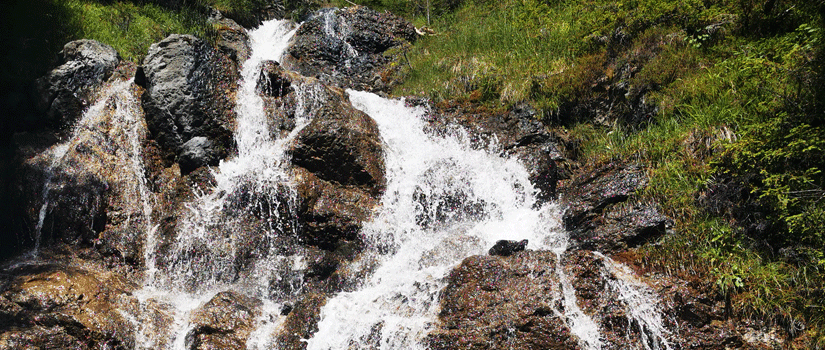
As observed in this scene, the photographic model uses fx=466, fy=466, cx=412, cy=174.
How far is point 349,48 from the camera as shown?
536 inches

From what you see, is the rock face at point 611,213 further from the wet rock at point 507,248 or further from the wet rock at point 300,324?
the wet rock at point 300,324

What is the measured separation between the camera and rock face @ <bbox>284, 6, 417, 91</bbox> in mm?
13000

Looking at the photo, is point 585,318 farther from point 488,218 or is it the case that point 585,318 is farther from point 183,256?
point 183,256

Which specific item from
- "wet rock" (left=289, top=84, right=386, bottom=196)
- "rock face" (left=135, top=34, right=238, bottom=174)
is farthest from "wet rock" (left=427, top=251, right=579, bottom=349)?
"rock face" (left=135, top=34, right=238, bottom=174)

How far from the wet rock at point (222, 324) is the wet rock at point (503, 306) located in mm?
2571

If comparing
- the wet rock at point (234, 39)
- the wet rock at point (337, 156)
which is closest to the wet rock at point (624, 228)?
the wet rock at point (337, 156)

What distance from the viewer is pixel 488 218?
26.6 ft

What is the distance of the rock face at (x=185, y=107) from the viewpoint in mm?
8961

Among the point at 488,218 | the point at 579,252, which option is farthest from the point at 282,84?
the point at 579,252

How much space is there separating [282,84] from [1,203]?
5367 millimetres

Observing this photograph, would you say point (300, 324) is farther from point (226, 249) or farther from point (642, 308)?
point (642, 308)

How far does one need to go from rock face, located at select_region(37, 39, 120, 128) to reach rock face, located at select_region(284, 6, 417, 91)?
4522 mm

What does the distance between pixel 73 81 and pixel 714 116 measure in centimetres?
1149

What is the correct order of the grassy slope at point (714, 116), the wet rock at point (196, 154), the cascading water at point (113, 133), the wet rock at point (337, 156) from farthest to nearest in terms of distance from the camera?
the wet rock at point (196, 154)
the wet rock at point (337, 156)
the cascading water at point (113, 133)
the grassy slope at point (714, 116)
